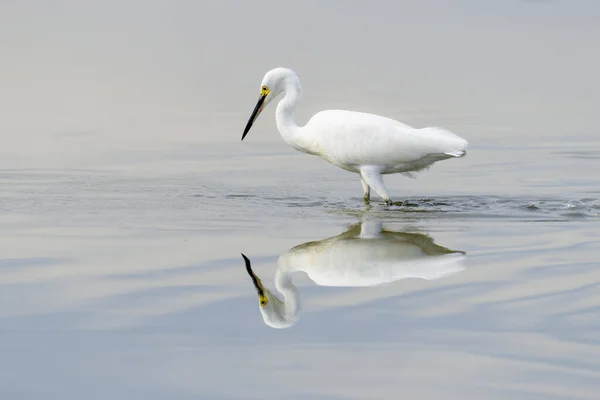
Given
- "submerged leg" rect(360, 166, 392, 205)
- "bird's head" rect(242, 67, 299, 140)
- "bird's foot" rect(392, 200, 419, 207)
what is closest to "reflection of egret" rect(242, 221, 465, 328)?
"bird's foot" rect(392, 200, 419, 207)

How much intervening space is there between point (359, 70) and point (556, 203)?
986 centimetres

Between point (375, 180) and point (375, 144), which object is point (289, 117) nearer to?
point (375, 144)

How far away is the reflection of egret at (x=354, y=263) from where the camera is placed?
278 inches

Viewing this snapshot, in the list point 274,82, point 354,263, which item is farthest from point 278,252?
point 274,82

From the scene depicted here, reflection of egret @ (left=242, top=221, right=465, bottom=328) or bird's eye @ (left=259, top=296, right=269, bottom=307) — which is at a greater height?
reflection of egret @ (left=242, top=221, right=465, bottom=328)

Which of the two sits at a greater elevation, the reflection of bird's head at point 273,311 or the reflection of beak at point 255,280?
the reflection of beak at point 255,280

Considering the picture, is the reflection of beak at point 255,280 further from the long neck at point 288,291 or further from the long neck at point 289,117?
the long neck at point 289,117

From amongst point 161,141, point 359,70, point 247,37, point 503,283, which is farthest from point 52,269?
point 247,37

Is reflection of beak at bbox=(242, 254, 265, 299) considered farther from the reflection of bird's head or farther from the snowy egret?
the snowy egret

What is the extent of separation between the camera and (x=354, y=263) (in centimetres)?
817

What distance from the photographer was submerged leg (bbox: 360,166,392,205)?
458 inches

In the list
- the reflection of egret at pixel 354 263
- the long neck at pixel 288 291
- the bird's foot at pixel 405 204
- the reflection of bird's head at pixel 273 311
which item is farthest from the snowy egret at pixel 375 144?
the reflection of bird's head at pixel 273 311

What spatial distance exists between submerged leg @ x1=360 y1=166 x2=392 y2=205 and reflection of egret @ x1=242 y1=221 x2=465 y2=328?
2.13 meters

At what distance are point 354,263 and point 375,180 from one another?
145 inches
